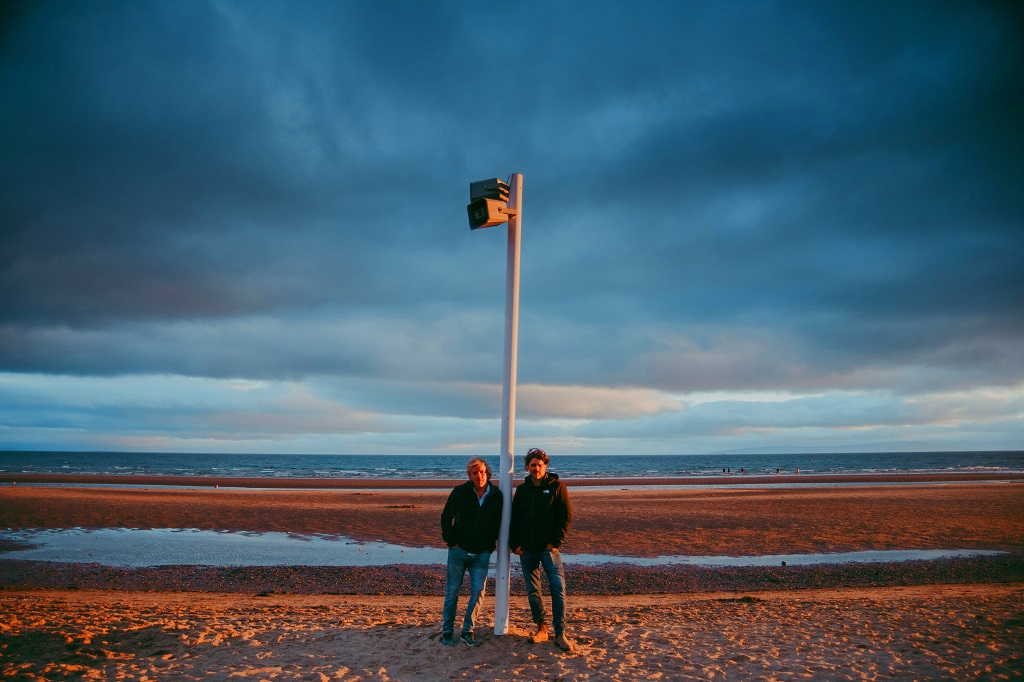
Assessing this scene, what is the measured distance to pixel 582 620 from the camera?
318 inches

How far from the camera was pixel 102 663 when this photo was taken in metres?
6.32

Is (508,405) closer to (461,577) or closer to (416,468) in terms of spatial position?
(461,577)

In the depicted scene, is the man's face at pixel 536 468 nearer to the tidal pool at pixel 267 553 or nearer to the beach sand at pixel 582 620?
the beach sand at pixel 582 620

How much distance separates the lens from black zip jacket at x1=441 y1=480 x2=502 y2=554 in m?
6.71

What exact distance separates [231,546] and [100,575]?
13.3 ft

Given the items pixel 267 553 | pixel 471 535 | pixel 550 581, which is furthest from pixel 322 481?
pixel 550 581

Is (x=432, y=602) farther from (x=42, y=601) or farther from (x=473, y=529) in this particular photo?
(x=42, y=601)

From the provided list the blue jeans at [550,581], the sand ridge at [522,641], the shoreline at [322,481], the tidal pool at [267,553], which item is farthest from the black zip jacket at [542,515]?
the shoreline at [322,481]

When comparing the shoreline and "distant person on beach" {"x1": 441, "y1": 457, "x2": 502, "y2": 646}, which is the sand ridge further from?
the shoreline

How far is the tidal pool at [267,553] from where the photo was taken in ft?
43.7

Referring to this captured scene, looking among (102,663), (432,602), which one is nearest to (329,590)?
(432,602)

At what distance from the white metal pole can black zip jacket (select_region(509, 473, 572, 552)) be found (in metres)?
0.21

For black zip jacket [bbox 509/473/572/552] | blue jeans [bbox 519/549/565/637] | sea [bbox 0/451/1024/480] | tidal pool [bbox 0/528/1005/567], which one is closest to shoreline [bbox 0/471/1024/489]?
sea [bbox 0/451/1024/480]

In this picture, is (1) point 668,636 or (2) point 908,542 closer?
(1) point 668,636
